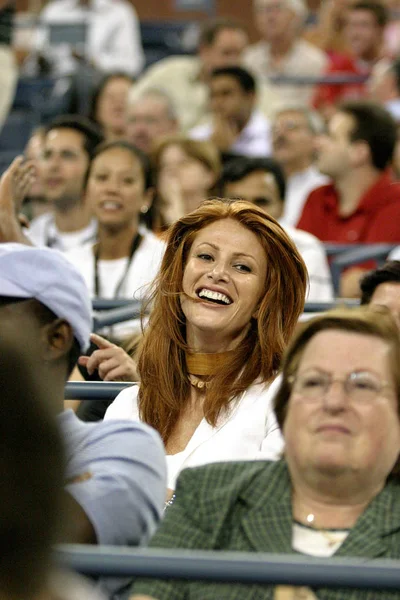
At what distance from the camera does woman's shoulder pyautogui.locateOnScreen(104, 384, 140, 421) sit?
319cm

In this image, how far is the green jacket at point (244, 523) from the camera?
2.32 metres

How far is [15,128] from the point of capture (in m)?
9.51

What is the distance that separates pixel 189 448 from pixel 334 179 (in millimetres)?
3487

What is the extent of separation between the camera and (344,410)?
2373mm

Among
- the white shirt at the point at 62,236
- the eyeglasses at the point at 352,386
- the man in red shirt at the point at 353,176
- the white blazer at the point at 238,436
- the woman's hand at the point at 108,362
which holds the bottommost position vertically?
the white shirt at the point at 62,236

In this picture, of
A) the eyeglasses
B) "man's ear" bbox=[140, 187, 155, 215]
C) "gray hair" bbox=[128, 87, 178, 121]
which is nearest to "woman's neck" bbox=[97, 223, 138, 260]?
"man's ear" bbox=[140, 187, 155, 215]

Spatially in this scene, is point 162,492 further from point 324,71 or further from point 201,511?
point 324,71

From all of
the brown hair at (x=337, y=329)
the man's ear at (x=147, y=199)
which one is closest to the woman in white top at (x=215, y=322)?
the brown hair at (x=337, y=329)

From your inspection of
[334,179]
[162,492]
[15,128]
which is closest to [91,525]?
[162,492]

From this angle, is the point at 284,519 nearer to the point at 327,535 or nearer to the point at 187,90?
the point at 327,535

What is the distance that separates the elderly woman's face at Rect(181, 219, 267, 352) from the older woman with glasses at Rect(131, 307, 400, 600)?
0.80 m

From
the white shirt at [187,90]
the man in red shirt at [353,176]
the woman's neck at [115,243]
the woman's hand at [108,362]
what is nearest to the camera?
the woman's hand at [108,362]

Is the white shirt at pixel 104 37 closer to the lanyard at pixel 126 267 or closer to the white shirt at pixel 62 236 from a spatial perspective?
the white shirt at pixel 62 236

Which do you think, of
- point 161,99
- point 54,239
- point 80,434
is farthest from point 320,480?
point 161,99
